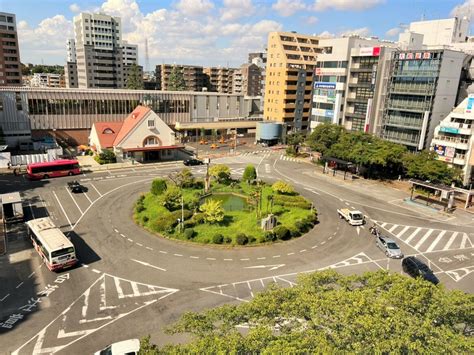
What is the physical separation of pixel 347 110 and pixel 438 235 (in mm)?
50776

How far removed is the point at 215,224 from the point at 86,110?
207 feet

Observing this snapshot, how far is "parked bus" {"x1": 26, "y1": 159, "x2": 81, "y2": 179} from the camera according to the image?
6312cm

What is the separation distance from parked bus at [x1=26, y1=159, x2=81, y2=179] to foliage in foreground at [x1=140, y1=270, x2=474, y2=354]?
5620 centimetres

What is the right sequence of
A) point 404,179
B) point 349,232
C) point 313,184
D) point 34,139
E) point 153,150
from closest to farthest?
1. point 349,232
2. point 313,184
3. point 404,179
4. point 153,150
5. point 34,139

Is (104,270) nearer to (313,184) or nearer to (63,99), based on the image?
(313,184)

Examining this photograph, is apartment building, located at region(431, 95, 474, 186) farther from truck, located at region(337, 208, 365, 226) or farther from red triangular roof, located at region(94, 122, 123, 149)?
red triangular roof, located at region(94, 122, 123, 149)

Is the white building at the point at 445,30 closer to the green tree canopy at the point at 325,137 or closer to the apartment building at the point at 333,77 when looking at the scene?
the apartment building at the point at 333,77

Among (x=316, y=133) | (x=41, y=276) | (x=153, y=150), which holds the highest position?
(x=316, y=133)

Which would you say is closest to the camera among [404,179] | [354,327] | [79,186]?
[354,327]

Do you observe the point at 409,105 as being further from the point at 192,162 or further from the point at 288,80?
the point at 192,162

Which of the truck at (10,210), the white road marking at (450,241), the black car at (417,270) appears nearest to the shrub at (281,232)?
the black car at (417,270)

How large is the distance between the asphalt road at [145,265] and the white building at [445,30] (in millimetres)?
64664

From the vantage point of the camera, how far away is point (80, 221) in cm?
4653

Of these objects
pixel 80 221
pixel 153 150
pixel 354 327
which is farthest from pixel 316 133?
pixel 354 327
